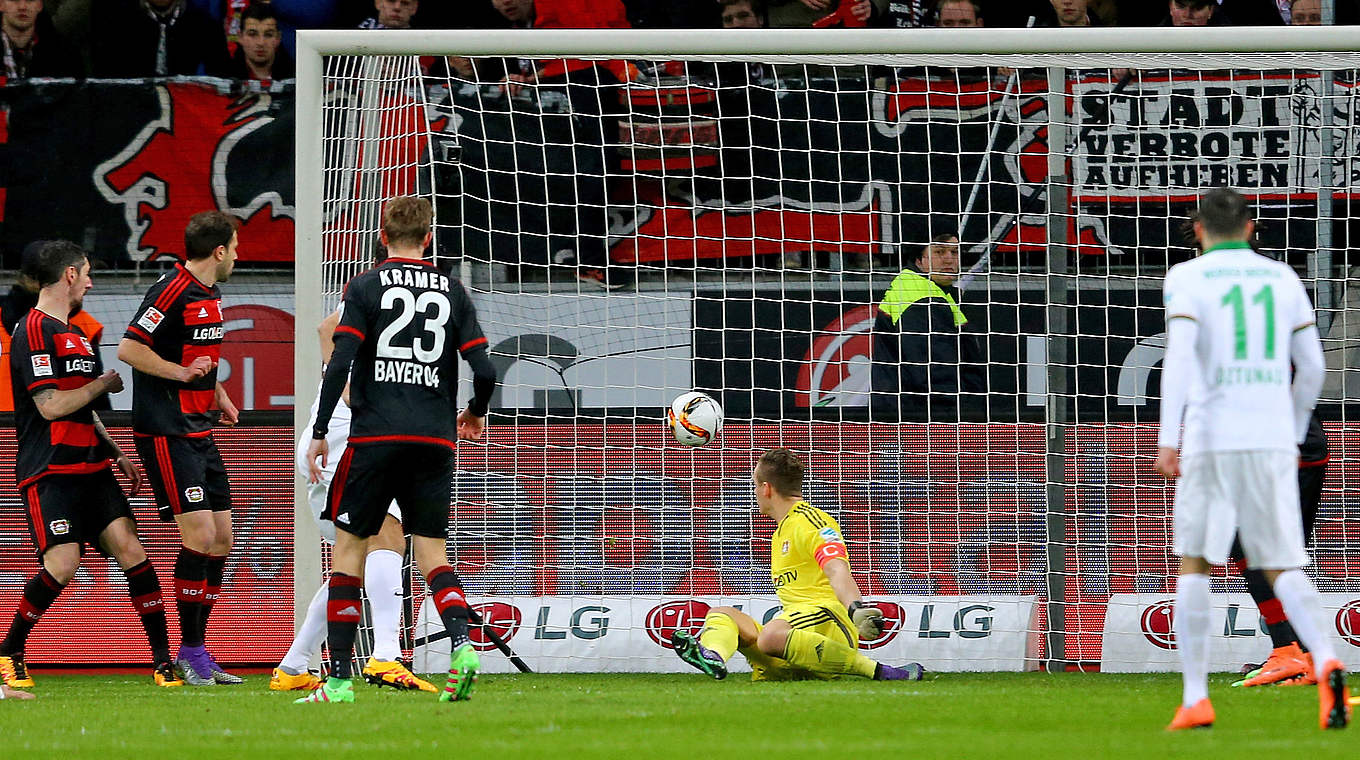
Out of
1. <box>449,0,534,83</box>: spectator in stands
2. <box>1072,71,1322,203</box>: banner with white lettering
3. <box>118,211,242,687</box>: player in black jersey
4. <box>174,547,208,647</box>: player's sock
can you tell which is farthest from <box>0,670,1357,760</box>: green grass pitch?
<box>449,0,534,83</box>: spectator in stands

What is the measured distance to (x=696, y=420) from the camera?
816 cm

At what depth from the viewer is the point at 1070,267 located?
9.39m

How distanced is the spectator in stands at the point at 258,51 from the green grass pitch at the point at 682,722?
5.64m

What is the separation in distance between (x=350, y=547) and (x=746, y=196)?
14.1ft

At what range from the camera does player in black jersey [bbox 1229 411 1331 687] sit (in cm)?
726

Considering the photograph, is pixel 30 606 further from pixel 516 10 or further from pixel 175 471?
pixel 516 10

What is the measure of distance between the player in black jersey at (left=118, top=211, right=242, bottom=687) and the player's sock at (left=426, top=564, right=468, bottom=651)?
2.07 meters

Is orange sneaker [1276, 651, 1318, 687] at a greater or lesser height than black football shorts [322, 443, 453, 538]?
lesser

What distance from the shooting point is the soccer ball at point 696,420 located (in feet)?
26.8

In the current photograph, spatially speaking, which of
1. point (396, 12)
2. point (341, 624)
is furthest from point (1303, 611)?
point (396, 12)

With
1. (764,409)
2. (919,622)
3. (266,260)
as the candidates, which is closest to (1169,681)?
(919,622)

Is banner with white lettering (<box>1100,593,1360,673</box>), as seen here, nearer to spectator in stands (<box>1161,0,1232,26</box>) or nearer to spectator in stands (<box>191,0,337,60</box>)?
spectator in stands (<box>1161,0,1232,26</box>)

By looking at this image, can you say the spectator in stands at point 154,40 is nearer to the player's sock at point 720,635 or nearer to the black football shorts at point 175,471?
the black football shorts at point 175,471

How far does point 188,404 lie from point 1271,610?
503cm
